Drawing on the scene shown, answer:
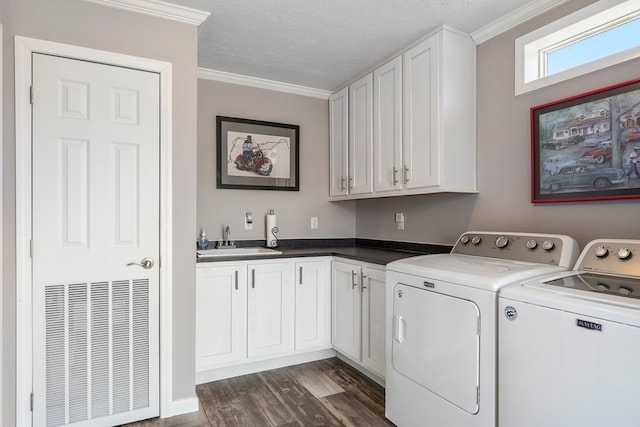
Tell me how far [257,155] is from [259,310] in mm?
1352

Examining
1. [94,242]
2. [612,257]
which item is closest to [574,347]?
[612,257]

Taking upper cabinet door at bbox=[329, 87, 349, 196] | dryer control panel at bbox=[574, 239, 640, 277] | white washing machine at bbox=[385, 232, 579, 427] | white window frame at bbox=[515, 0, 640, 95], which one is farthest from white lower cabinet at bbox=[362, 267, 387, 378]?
white window frame at bbox=[515, 0, 640, 95]

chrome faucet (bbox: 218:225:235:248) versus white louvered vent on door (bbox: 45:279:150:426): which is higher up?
chrome faucet (bbox: 218:225:235:248)

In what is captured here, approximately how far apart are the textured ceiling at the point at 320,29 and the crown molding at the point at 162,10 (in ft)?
0.14

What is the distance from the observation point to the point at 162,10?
2102 mm

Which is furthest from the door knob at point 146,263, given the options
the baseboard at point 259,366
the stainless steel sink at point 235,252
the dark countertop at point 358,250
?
the baseboard at point 259,366

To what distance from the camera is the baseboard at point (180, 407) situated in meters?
2.17

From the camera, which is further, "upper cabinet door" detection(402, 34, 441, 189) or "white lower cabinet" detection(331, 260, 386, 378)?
"white lower cabinet" detection(331, 260, 386, 378)

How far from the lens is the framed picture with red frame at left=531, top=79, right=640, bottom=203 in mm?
1711

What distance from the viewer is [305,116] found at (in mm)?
3502

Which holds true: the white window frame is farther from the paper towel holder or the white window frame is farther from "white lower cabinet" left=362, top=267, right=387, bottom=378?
the paper towel holder

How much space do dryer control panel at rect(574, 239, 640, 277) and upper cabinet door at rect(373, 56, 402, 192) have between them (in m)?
1.22

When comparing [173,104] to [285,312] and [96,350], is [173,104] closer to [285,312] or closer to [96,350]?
[96,350]

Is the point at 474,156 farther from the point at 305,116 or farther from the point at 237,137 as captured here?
the point at 237,137
